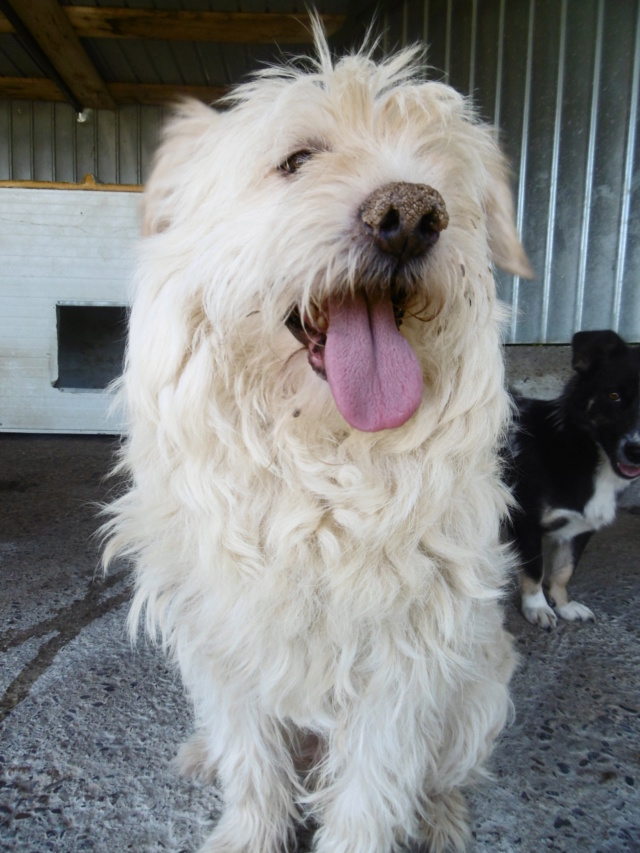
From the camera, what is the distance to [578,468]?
269cm

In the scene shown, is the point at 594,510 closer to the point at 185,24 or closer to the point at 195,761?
the point at 195,761

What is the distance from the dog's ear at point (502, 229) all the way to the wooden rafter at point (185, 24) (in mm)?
4214

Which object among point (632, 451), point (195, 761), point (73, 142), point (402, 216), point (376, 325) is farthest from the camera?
point (73, 142)

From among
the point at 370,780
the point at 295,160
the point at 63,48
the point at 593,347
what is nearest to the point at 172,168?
the point at 295,160

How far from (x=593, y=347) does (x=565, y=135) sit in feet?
7.20

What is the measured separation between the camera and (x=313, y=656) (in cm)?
116

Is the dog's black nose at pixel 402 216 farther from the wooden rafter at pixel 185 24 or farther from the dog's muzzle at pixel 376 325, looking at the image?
the wooden rafter at pixel 185 24

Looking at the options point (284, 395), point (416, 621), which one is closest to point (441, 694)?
point (416, 621)

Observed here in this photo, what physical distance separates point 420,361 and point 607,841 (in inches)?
47.2

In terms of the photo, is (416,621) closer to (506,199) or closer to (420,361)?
(420,361)

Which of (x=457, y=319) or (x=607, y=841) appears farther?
(x=607, y=841)

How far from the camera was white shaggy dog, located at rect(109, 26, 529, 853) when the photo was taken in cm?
107

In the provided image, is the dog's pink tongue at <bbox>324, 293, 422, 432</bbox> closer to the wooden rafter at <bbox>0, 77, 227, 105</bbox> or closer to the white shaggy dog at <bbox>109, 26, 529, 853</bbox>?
the white shaggy dog at <bbox>109, 26, 529, 853</bbox>

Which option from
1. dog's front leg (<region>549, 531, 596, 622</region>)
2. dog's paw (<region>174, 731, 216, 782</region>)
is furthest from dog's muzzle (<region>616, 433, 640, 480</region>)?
dog's paw (<region>174, 731, 216, 782</region>)
